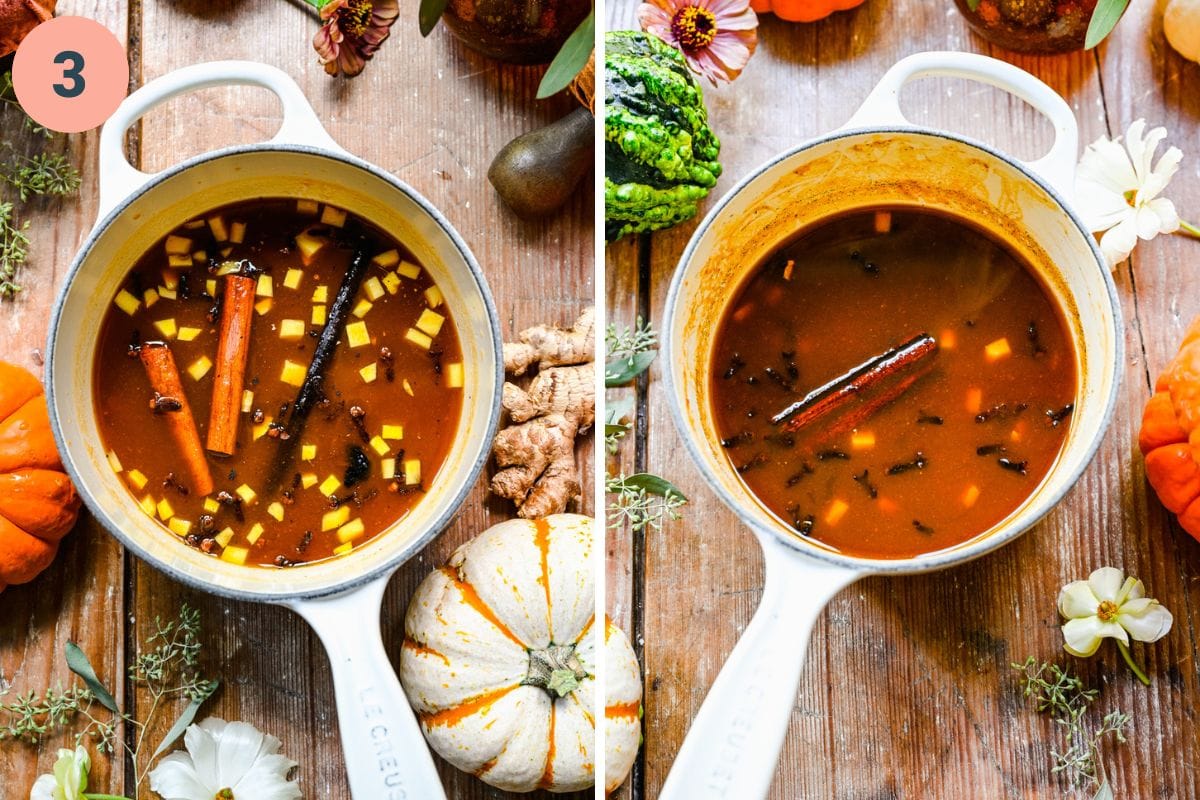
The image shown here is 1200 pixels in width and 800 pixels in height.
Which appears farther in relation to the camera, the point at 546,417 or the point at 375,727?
the point at 546,417

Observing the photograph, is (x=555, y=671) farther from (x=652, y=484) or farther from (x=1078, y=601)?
(x=1078, y=601)

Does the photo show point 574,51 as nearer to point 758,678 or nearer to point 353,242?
point 353,242

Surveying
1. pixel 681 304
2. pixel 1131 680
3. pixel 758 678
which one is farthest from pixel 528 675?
pixel 1131 680

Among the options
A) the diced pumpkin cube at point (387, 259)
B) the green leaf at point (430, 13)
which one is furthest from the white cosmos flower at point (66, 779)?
the green leaf at point (430, 13)

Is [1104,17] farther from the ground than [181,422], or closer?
farther from the ground

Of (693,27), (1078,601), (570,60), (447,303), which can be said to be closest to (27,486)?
(447,303)

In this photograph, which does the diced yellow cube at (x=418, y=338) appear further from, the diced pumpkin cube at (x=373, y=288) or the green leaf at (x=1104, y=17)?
the green leaf at (x=1104, y=17)

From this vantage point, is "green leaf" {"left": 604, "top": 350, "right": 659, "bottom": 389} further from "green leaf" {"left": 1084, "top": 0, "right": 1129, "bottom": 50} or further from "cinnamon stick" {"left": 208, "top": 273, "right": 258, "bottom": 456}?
"green leaf" {"left": 1084, "top": 0, "right": 1129, "bottom": 50}
